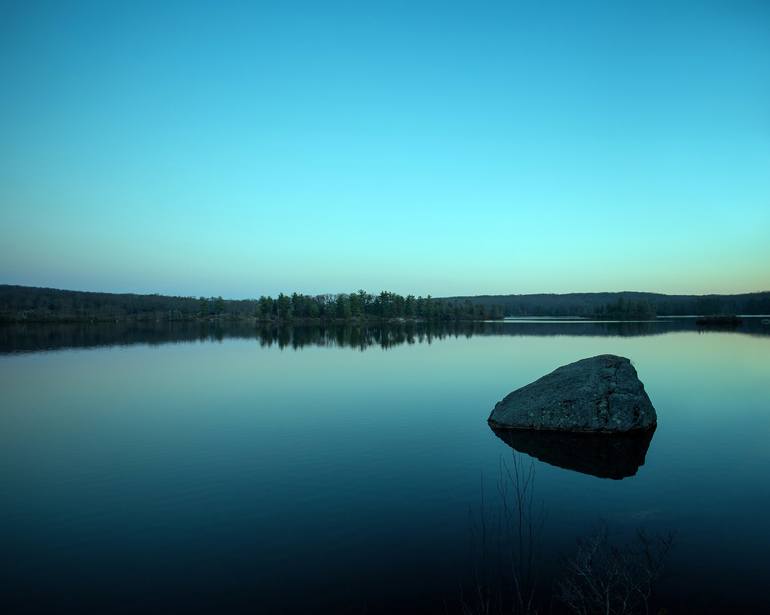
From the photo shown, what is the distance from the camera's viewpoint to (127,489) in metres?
11.5

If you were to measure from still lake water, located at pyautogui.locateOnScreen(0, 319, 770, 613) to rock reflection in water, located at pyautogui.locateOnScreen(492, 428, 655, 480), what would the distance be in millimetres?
391

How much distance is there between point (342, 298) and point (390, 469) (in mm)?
142107

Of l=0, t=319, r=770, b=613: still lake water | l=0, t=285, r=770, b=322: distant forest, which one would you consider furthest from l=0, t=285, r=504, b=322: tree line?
l=0, t=319, r=770, b=613: still lake water

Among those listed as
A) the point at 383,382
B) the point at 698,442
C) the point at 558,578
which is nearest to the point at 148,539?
the point at 558,578

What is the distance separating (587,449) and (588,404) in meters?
2.28

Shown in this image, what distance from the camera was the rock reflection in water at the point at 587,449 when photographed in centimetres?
1259

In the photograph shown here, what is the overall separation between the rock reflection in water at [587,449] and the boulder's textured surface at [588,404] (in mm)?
329

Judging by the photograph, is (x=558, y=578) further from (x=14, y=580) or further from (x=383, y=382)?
(x=383, y=382)

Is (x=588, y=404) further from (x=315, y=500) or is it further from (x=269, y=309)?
(x=269, y=309)

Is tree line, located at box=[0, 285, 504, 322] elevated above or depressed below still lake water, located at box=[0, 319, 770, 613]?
above

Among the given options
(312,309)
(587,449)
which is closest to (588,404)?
(587,449)

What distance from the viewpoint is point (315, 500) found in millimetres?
10609

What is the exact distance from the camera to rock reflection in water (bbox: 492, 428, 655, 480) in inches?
496

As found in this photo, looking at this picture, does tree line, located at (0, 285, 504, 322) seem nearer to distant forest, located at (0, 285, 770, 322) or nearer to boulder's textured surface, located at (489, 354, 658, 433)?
distant forest, located at (0, 285, 770, 322)
